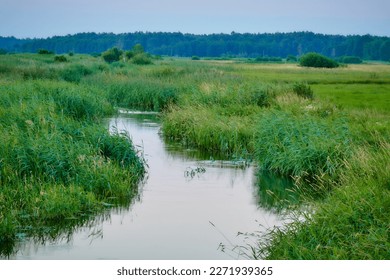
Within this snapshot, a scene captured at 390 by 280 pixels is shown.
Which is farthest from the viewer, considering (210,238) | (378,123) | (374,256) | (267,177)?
(378,123)

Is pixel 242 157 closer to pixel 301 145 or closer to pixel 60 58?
pixel 301 145

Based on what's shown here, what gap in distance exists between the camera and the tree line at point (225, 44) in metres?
17.5

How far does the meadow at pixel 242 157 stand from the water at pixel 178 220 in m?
0.37

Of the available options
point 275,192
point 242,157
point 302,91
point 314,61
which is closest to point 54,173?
point 275,192

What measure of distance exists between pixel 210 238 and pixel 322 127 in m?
5.83

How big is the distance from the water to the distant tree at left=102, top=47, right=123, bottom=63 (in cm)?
3756

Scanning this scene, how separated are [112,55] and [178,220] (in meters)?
43.1

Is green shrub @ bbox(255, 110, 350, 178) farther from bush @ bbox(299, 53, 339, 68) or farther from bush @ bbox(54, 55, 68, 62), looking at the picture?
bush @ bbox(54, 55, 68, 62)

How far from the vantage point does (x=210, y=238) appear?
9938 mm

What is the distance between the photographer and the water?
9.31 metres

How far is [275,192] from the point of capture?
42.6 feet

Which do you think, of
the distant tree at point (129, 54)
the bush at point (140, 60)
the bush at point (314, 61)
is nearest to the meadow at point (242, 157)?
the bush at point (314, 61)

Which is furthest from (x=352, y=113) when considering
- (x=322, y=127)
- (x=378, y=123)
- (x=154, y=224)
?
(x=154, y=224)
